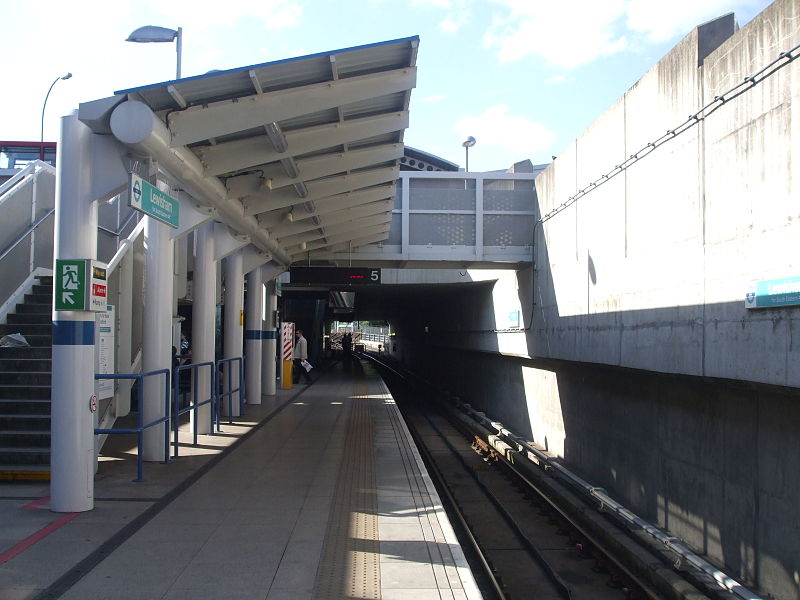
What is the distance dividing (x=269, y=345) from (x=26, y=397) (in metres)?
9.69

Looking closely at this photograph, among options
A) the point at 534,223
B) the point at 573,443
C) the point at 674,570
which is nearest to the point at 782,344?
the point at 674,570

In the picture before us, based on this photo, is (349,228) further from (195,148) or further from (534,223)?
(195,148)

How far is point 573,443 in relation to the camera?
45.1 ft

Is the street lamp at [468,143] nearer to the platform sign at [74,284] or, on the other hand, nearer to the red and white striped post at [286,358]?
the red and white striped post at [286,358]

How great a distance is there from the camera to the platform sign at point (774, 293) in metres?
6.34

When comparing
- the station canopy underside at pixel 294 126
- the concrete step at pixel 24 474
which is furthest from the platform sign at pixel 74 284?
the concrete step at pixel 24 474

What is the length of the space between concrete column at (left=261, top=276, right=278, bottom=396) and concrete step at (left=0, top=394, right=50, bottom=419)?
9.83m

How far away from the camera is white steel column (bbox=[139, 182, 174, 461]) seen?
8672mm

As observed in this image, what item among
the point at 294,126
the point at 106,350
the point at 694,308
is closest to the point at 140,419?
the point at 106,350

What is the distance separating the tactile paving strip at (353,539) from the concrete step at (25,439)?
10.9 ft

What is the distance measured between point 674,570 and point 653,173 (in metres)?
5.05

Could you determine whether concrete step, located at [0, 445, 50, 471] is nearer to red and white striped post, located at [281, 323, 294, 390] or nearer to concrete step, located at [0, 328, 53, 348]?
concrete step, located at [0, 328, 53, 348]

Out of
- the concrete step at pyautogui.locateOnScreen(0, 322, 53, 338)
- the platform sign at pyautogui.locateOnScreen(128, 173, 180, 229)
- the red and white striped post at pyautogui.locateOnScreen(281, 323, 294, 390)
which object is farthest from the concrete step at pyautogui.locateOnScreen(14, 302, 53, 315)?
the red and white striped post at pyautogui.locateOnScreen(281, 323, 294, 390)

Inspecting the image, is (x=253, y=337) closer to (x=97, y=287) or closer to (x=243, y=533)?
(x=97, y=287)
